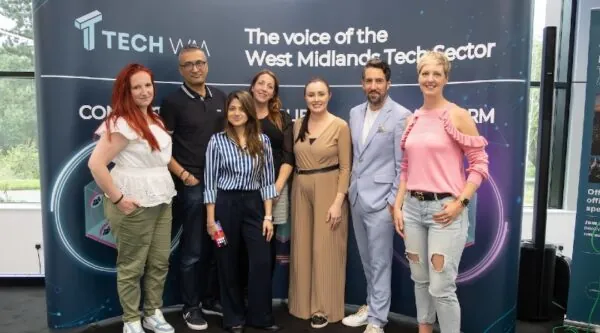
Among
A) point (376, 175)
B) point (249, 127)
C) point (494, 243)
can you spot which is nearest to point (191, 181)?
point (249, 127)

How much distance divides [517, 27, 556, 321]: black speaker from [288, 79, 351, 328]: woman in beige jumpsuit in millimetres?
1267

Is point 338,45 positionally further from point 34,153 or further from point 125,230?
point 34,153

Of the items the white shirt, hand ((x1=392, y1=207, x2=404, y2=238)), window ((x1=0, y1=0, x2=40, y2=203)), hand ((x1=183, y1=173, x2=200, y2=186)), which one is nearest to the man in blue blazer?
the white shirt

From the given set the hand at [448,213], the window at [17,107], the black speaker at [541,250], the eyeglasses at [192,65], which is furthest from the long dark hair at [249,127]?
the window at [17,107]

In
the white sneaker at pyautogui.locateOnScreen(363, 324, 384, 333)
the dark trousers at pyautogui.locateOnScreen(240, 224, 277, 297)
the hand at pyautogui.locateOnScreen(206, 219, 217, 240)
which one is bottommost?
the white sneaker at pyautogui.locateOnScreen(363, 324, 384, 333)

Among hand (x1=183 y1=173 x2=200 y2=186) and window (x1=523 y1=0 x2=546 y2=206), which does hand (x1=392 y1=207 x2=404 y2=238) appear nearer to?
hand (x1=183 y1=173 x2=200 y2=186)

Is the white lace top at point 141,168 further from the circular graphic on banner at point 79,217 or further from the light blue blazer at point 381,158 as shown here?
the light blue blazer at point 381,158

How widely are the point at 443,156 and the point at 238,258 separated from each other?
4.38ft

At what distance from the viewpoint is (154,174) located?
8.39 feet

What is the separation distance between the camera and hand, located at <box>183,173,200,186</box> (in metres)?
2.77

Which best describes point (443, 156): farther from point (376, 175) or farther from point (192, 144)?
point (192, 144)

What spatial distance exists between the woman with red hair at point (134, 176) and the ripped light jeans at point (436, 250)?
130cm

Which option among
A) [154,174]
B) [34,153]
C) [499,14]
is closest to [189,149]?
[154,174]

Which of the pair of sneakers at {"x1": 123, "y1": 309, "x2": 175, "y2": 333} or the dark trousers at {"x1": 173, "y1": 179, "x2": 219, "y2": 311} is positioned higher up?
the dark trousers at {"x1": 173, "y1": 179, "x2": 219, "y2": 311}
